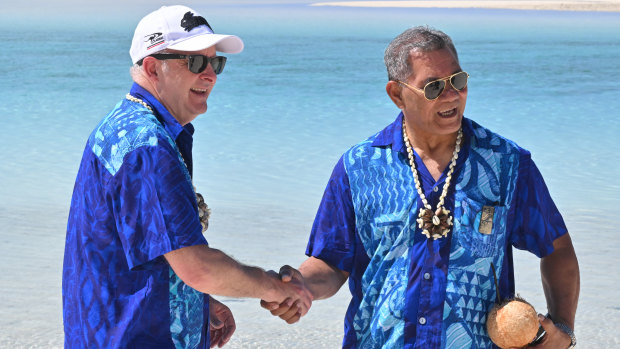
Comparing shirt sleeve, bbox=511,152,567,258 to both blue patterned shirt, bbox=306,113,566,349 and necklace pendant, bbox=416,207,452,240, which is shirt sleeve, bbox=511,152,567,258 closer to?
blue patterned shirt, bbox=306,113,566,349

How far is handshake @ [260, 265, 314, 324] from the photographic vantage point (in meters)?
3.38

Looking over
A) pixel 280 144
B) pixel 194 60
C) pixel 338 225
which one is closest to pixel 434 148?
pixel 338 225

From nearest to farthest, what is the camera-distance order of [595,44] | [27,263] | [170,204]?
1. [170,204]
2. [27,263]
3. [595,44]

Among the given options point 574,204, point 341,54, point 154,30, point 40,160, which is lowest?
point 341,54

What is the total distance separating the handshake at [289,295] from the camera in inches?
133

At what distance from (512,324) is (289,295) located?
78 cm

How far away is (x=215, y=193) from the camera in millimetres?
9711

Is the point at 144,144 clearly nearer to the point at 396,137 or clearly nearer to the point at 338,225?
the point at 338,225

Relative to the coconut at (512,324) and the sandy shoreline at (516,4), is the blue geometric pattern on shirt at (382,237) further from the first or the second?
the sandy shoreline at (516,4)

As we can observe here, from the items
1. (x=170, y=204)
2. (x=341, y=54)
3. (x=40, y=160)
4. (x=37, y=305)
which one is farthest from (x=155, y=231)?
(x=341, y=54)

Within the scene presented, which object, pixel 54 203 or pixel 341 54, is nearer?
pixel 54 203

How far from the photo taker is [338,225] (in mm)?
3342

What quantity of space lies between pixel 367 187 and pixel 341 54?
86.5 ft

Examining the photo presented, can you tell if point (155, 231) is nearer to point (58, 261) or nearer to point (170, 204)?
point (170, 204)
